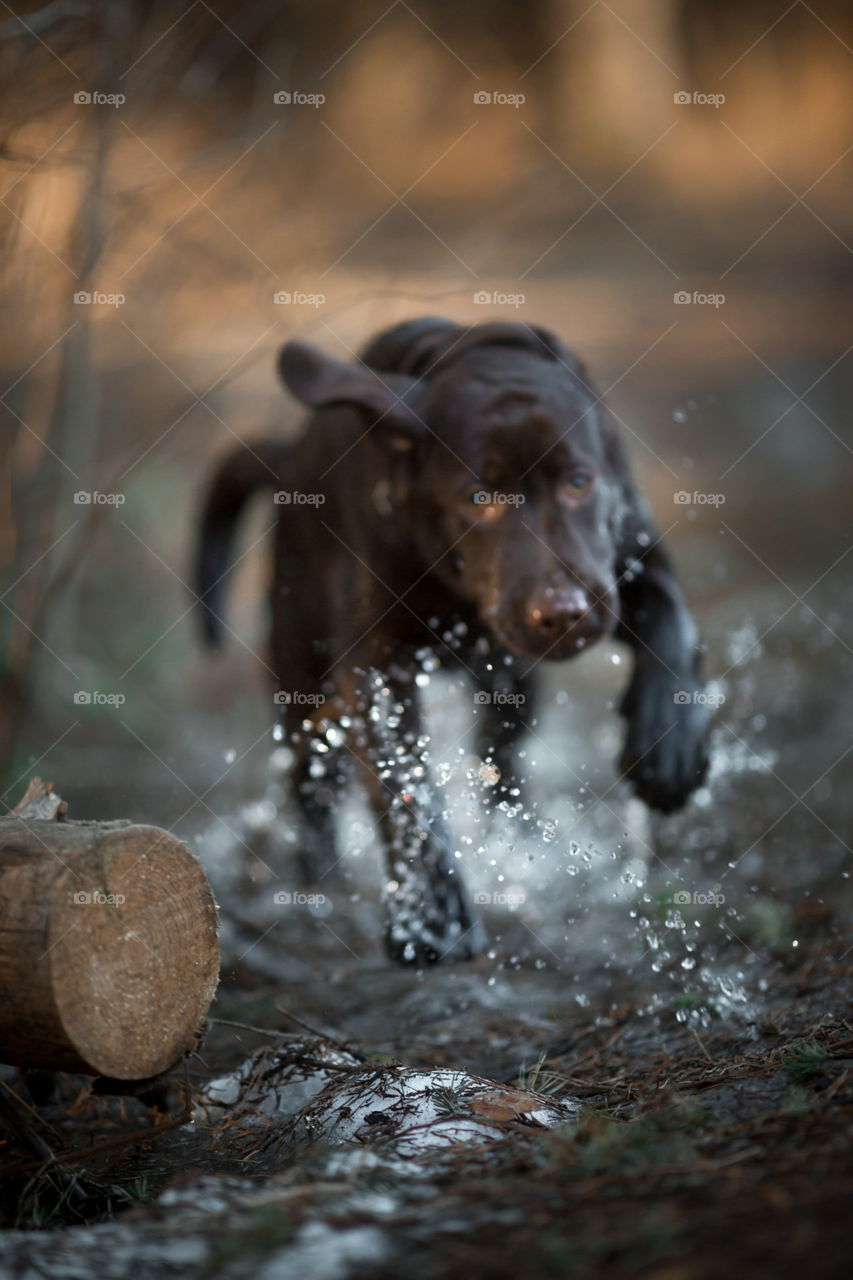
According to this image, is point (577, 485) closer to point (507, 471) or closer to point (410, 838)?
point (507, 471)

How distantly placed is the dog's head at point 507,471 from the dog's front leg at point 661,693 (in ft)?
0.53

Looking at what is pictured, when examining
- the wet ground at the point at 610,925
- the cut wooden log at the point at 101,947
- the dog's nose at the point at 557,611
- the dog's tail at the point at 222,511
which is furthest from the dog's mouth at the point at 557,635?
the dog's tail at the point at 222,511

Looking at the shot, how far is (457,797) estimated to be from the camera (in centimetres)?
→ 366

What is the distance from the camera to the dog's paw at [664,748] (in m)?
3.28

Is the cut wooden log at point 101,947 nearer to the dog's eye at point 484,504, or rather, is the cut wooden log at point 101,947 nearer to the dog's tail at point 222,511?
the dog's eye at point 484,504

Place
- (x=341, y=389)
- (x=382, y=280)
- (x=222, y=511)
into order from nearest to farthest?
(x=341, y=389), (x=222, y=511), (x=382, y=280)

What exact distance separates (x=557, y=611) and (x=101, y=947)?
4.56 ft

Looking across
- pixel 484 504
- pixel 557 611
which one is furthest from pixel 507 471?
pixel 557 611

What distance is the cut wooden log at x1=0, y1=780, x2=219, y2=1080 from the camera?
1962mm

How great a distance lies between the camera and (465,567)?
3188 millimetres

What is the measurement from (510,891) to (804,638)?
2.67 m

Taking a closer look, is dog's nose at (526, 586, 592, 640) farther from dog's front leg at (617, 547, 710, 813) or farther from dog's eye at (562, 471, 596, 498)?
dog's front leg at (617, 547, 710, 813)

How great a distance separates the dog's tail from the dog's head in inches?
43.4

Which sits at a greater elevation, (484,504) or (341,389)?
(341,389)
